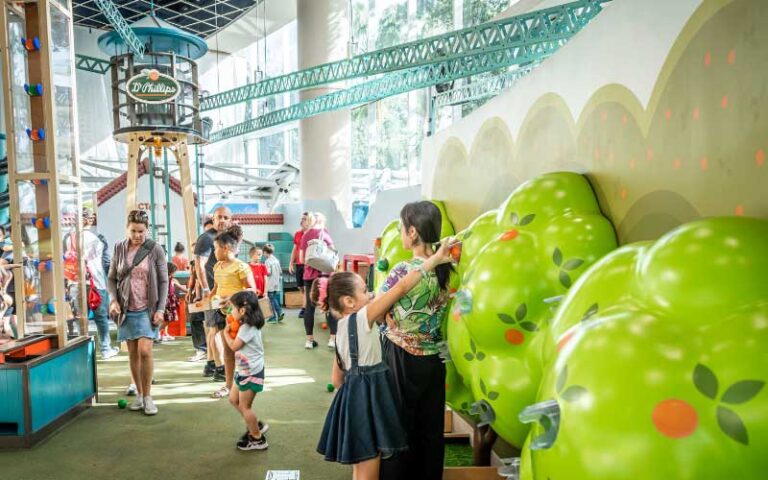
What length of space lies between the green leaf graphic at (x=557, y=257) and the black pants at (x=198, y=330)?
14.4 feet

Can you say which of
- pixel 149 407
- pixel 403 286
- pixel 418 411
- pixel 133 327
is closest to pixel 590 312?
pixel 403 286

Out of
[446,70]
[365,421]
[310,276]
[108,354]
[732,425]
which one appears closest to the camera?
[732,425]

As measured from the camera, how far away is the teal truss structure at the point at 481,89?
871 centimetres

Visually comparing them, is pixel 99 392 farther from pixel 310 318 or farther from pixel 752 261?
pixel 752 261

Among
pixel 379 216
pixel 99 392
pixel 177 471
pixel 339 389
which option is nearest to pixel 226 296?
pixel 177 471

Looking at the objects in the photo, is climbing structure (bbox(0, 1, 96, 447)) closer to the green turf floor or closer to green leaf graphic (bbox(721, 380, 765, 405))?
the green turf floor

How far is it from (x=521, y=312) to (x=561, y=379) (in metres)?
0.83

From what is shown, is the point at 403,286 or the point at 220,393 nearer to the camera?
the point at 403,286

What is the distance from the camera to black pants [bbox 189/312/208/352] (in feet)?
18.1

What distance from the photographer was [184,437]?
349 centimetres

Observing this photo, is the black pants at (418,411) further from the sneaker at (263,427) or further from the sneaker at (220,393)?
the sneaker at (220,393)

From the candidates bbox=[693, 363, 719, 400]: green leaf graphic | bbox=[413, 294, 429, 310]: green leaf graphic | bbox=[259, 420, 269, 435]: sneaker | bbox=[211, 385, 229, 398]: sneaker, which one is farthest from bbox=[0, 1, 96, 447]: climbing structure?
bbox=[693, 363, 719, 400]: green leaf graphic

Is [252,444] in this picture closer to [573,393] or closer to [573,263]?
[573,263]

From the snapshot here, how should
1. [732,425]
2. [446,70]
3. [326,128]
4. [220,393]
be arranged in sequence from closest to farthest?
[732,425] → [220,393] → [446,70] → [326,128]
